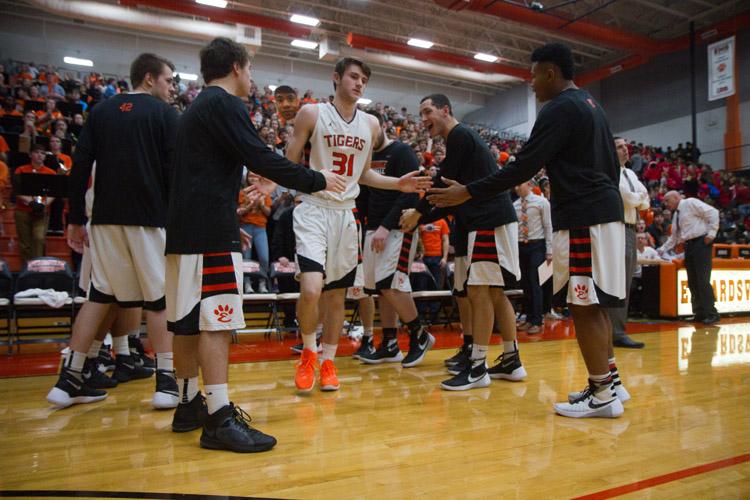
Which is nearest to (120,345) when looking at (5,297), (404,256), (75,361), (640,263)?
(75,361)

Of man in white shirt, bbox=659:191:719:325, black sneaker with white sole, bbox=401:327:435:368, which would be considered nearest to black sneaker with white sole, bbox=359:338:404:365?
black sneaker with white sole, bbox=401:327:435:368

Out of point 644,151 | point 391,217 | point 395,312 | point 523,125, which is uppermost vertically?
point 523,125

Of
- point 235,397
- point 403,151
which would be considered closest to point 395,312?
point 403,151

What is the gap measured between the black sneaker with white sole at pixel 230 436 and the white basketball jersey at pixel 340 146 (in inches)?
65.1

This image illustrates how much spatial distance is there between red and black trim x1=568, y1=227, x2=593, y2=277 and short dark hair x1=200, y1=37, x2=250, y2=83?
195cm

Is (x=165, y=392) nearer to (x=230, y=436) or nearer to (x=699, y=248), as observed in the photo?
(x=230, y=436)

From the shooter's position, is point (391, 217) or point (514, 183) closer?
point (514, 183)

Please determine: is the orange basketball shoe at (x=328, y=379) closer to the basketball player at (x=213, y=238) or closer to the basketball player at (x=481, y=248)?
the basketball player at (x=481, y=248)

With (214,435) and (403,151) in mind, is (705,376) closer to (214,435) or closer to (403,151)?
(403,151)

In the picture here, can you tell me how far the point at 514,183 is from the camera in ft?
9.84

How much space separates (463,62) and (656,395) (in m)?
22.1

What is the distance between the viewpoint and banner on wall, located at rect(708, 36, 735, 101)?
18078 millimetres

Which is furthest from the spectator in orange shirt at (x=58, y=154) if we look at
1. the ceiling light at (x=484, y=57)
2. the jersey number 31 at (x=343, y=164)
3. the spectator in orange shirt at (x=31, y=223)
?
the ceiling light at (x=484, y=57)

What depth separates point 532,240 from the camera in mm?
7355
